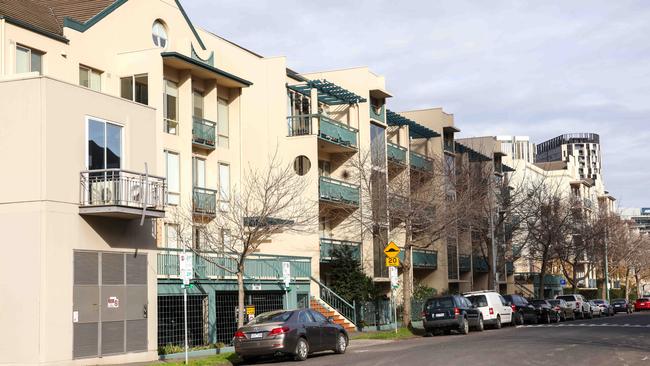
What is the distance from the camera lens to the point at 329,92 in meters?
43.1

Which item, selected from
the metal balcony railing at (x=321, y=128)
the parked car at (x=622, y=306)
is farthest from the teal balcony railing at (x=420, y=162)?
the parked car at (x=622, y=306)

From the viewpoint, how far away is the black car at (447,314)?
3578 centimetres

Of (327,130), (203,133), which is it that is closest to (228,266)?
(203,133)

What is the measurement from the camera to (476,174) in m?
52.5

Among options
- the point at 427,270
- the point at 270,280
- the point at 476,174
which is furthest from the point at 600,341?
the point at 427,270

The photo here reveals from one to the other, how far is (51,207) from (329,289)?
18.1 meters

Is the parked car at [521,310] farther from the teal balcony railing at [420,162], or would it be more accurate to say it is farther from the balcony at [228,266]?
the balcony at [228,266]

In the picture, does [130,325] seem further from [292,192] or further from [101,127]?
[292,192]

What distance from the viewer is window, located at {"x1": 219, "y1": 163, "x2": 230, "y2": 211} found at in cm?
3535

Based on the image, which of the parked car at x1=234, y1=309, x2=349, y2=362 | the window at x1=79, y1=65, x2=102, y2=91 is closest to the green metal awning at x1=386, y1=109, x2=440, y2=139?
the window at x1=79, y1=65, x2=102, y2=91

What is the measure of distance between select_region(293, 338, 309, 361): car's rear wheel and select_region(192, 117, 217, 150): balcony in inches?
482

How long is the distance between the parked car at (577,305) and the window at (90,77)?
3369 cm

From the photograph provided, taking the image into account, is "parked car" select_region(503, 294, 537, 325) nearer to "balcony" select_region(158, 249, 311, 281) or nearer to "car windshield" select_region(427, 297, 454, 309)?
"car windshield" select_region(427, 297, 454, 309)

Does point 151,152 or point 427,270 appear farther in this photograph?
point 427,270
